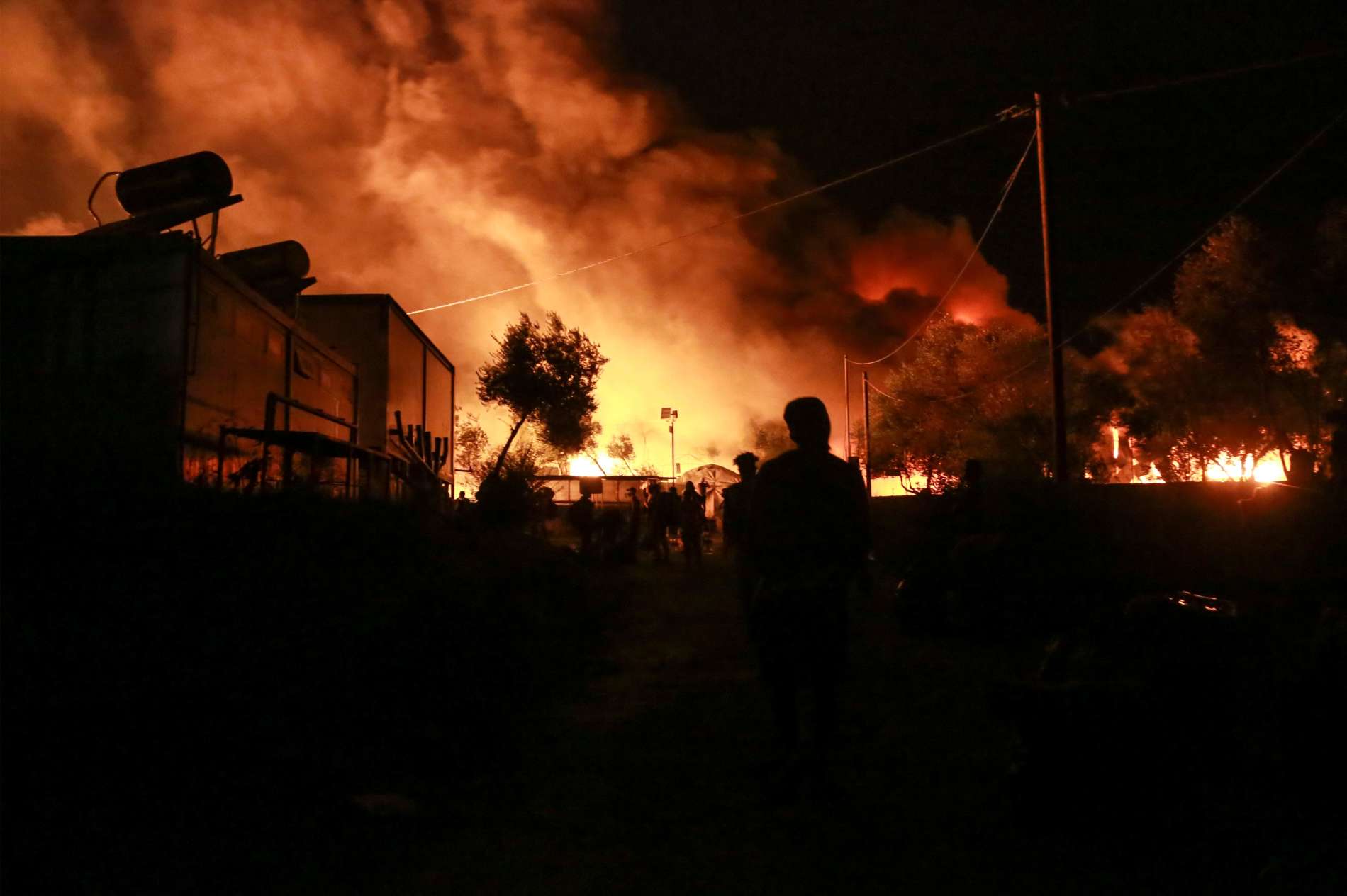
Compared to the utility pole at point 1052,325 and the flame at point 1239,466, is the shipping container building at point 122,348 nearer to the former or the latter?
the utility pole at point 1052,325

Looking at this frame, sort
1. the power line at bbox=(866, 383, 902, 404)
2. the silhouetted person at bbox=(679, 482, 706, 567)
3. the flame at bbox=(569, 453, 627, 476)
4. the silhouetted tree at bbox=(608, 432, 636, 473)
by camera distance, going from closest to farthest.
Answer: the silhouetted person at bbox=(679, 482, 706, 567), the power line at bbox=(866, 383, 902, 404), the flame at bbox=(569, 453, 627, 476), the silhouetted tree at bbox=(608, 432, 636, 473)

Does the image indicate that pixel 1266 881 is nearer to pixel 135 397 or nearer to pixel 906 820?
pixel 906 820

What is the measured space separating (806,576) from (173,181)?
9.65m

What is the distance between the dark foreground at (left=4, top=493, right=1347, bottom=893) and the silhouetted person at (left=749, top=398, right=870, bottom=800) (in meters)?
0.27

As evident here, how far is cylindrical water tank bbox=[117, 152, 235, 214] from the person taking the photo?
36.4ft

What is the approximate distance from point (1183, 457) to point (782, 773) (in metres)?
40.4

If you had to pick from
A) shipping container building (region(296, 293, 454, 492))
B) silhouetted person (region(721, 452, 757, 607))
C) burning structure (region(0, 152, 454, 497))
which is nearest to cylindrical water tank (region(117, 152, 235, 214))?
burning structure (region(0, 152, 454, 497))

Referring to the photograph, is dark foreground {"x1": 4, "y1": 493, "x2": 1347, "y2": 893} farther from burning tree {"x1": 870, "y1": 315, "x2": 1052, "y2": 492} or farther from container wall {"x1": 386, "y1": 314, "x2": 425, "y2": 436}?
burning tree {"x1": 870, "y1": 315, "x2": 1052, "y2": 492}

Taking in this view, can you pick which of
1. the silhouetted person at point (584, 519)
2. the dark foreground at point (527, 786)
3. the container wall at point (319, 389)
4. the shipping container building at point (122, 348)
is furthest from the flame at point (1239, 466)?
the dark foreground at point (527, 786)

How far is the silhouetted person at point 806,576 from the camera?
4320 millimetres

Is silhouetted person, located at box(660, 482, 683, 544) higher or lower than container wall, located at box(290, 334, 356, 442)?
lower

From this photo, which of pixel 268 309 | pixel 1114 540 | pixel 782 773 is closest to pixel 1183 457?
pixel 1114 540

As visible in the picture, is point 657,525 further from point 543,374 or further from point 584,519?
point 543,374

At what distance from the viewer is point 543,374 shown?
38.4 m
